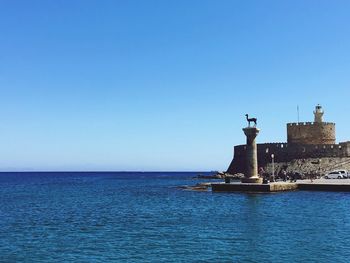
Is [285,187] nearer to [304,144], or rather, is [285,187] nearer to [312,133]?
[304,144]

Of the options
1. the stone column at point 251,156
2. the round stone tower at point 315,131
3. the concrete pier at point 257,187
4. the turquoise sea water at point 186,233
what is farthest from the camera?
the round stone tower at point 315,131

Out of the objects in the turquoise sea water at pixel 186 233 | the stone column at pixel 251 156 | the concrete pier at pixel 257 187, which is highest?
the stone column at pixel 251 156

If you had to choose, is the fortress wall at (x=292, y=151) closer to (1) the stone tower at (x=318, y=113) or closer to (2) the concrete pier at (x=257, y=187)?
(1) the stone tower at (x=318, y=113)

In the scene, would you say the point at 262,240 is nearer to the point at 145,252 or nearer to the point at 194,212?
the point at 145,252

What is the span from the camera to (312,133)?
227 feet

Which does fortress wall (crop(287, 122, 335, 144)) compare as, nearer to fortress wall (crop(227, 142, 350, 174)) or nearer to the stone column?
fortress wall (crop(227, 142, 350, 174))

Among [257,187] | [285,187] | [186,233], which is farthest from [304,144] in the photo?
Result: [186,233]

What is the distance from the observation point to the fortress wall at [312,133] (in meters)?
68.9

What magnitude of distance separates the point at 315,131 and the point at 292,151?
5252 millimetres

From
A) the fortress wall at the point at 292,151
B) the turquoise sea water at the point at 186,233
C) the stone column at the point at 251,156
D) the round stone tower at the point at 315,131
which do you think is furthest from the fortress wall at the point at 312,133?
the turquoise sea water at the point at 186,233

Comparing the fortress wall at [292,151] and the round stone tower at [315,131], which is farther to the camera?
the round stone tower at [315,131]

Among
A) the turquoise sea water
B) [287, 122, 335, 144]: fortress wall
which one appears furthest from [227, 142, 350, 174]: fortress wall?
the turquoise sea water

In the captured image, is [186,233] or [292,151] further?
[292,151]

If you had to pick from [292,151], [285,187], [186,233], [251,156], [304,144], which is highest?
[304,144]
